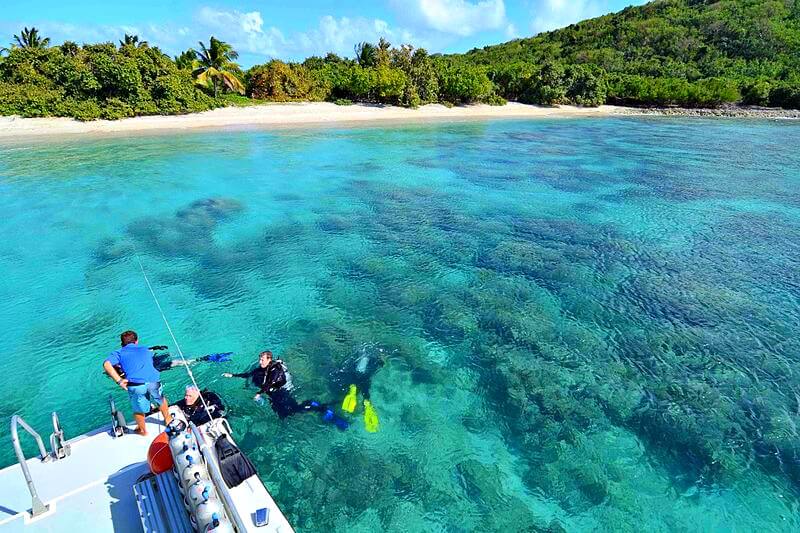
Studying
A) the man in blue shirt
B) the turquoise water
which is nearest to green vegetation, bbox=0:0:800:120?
the turquoise water

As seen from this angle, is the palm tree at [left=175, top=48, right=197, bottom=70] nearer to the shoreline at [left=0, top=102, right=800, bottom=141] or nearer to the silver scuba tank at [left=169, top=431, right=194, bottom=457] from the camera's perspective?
the shoreline at [left=0, top=102, right=800, bottom=141]

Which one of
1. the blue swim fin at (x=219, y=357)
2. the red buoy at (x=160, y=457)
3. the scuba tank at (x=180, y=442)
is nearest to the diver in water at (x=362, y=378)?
the blue swim fin at (x=219, y=357)

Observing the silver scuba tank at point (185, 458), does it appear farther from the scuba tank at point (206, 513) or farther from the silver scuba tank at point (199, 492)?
the scuba tank at point (206, 513)

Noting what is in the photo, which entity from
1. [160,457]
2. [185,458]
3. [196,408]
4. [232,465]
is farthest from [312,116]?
[185,458]

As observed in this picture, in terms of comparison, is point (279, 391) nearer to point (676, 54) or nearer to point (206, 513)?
point (206, 513)

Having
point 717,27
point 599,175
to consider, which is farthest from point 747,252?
point 717,27

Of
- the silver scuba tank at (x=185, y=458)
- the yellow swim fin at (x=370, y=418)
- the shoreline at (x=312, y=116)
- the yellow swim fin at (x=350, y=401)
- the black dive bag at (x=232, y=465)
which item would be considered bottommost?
the yellow swim fin at (x=370, y=418)
